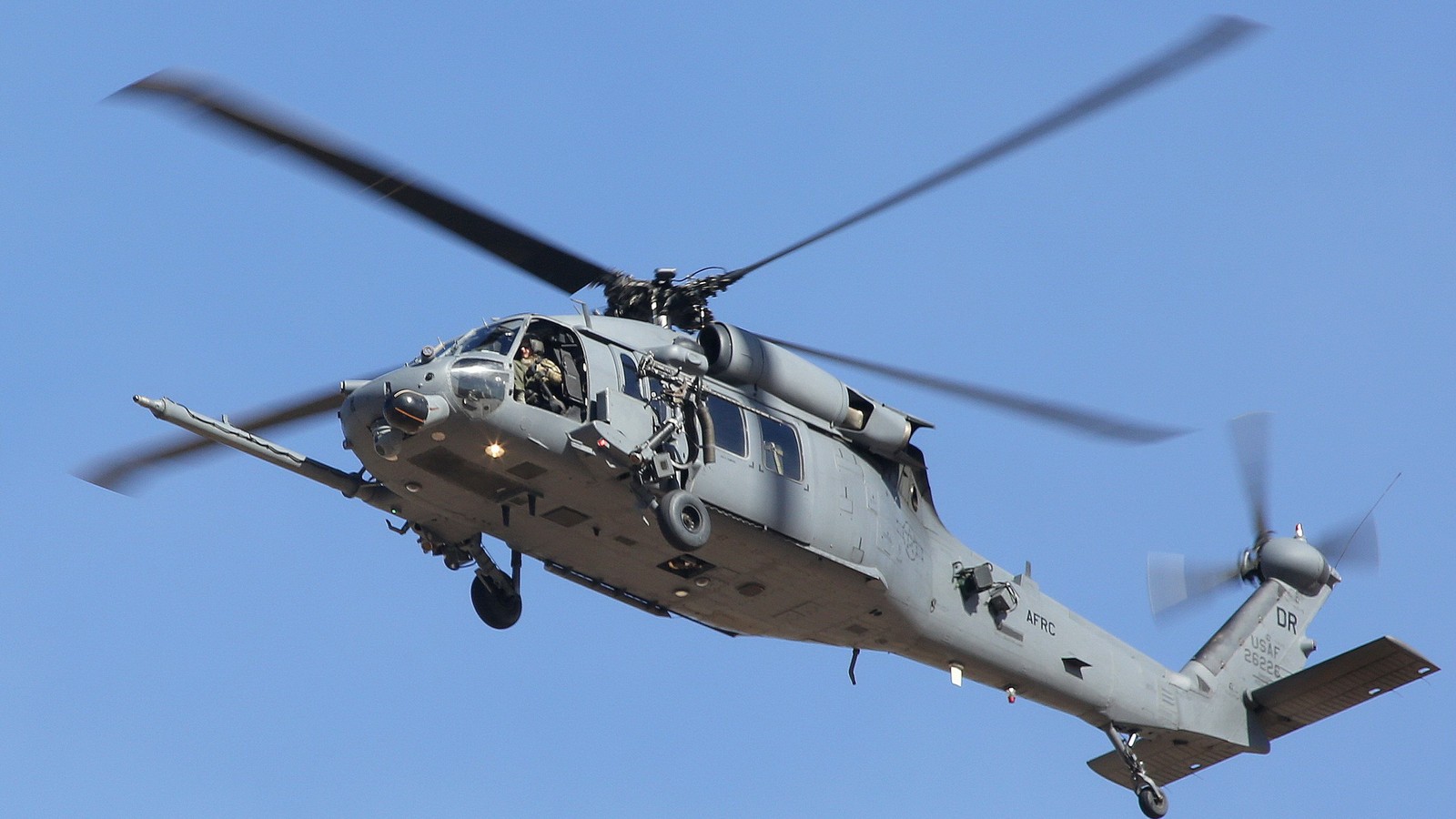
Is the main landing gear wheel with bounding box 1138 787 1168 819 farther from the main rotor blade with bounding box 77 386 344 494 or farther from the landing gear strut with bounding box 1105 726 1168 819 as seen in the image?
the main rotor blade with bounding box 77 386 344 494

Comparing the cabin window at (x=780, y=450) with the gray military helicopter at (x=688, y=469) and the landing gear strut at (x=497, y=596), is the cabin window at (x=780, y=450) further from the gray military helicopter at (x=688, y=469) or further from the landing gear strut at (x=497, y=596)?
the landing gear strut at (x=497, y=596)

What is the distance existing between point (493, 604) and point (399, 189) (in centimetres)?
466

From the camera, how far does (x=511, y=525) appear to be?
18859 millimetres

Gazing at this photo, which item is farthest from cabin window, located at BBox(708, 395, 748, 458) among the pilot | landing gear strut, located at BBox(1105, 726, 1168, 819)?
landing gear strut, located at BBox(1105, 726, 1168, 819)

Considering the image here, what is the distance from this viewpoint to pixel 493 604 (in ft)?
64.3

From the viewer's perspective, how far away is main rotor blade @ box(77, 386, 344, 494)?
19203 millimetres

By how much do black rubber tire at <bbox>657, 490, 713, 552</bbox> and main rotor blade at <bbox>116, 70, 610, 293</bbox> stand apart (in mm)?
3140

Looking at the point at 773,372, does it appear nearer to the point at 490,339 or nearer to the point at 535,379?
the point at 535,379

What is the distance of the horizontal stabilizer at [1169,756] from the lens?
24516 millimetres

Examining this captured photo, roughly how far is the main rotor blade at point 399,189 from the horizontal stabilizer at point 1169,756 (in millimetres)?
10233

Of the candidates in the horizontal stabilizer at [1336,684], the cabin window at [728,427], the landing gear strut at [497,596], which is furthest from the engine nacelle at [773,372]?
the horizontal stabilizer at [1336,684]

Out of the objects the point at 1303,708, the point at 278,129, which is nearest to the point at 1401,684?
the point at 1303,708

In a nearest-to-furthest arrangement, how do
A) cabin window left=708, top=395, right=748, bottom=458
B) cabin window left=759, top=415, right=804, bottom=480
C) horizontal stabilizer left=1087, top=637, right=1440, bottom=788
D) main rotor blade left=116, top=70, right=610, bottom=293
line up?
1. main rotor blade left=116, top=70, right=610, bottom=293
2. cabin window left=708, top=395, right=748, bottom=458
3. cabin window left=759, top=415, right=804, bottom=480
4. horizontal stabilizer left=1087, top=637, right=1440, bottom=788

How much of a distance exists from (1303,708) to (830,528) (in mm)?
8986
